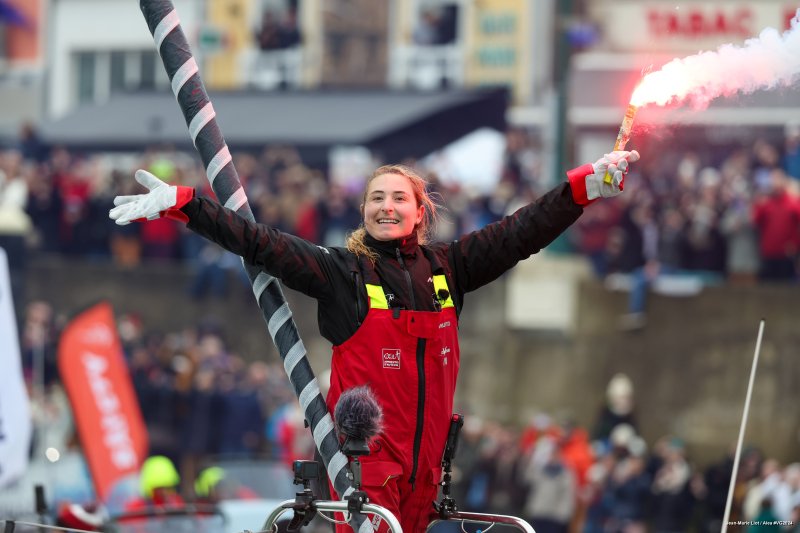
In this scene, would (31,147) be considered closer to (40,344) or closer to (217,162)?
(40,344)

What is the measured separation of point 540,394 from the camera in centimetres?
2136

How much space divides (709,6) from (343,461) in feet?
57.0

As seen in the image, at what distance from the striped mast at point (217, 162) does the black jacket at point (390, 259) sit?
0.29 metres

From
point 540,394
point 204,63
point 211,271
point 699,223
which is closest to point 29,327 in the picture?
point 211,271

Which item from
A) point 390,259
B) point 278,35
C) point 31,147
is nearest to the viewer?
point 390,259

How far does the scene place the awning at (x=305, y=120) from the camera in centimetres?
2495

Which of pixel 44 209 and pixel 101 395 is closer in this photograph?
pixel 101 395

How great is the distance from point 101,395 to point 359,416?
37.6 ft

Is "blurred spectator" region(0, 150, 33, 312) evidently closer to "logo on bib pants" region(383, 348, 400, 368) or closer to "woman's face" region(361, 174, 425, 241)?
"woman's face" region(361, 174, 425, 241)

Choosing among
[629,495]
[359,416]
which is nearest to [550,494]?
[629,495]

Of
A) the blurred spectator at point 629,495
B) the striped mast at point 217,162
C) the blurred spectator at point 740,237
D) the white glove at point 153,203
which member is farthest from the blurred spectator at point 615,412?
the white glove at point 153,203

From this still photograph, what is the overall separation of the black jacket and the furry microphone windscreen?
0.37 meters

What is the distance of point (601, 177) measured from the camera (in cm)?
637

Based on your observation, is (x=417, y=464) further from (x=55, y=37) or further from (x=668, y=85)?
(x=55, y=37)
